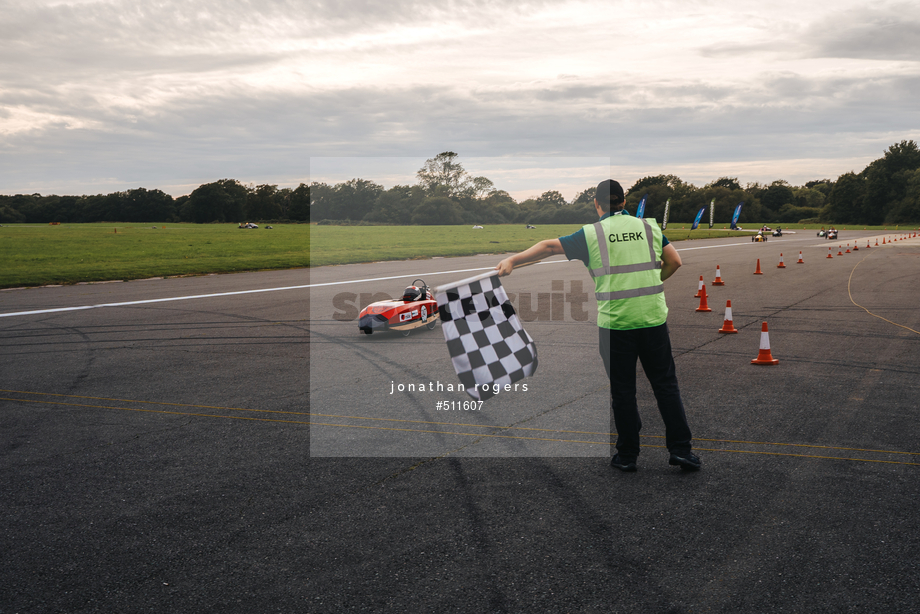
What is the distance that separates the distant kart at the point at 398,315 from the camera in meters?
9.02

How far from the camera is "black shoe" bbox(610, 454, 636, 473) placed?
169 inches

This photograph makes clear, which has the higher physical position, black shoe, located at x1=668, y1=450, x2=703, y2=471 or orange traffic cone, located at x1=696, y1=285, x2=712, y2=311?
orange traffic cone, located at x1=696, y1=285, x2=712, y2=311

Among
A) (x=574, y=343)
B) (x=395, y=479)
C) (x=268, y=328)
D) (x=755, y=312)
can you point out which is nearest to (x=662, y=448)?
(x=395, y=479)

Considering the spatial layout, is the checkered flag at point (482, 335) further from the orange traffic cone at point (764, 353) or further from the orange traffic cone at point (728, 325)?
the orange traffic cone at point (728, 325)

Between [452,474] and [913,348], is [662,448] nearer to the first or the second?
[452,474]

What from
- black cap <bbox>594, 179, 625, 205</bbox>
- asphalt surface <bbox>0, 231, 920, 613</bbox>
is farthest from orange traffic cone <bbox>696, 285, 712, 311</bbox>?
black cap <bbox>594, 179, 625, 205</bbox>

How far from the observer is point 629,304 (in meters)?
4.25

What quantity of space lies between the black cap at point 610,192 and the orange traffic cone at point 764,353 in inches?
160

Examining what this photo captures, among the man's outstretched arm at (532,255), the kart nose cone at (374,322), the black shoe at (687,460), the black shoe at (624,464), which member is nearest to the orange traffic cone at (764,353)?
the black shoe at (687,460)

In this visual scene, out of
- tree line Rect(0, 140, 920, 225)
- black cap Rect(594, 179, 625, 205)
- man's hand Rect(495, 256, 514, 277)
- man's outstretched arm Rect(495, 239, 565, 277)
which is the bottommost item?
man's hand Rect(495, 256, 514, 277)

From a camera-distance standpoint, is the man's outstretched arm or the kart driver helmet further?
the kart driver helmet

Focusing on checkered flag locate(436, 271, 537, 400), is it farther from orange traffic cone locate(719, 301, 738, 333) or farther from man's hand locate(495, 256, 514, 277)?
orange traffic cone locate(719, 301, 738, 333)

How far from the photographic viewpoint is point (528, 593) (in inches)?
114

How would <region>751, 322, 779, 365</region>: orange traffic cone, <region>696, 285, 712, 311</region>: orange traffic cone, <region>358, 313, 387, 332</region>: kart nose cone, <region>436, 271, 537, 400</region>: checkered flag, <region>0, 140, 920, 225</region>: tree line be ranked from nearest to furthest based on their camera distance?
1. <region>436, 271, 537, 400</region>: checkered flag
2. <region>751, 322, 779, 365</region>: orange traffic cone
3. <region>358, 313, 387, 332</region>: kart nose cone
4. <region>696, 285, 712, 311</region>: orange traffic cone
5. <region>0, 140, 920, 225</region>: tree line
